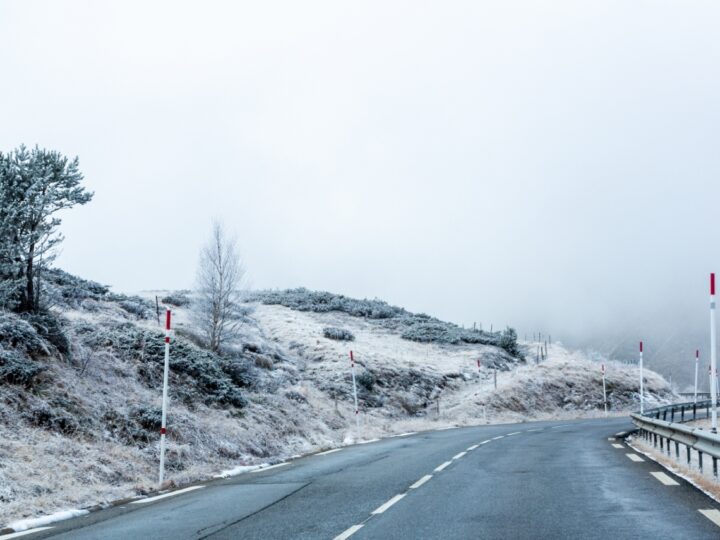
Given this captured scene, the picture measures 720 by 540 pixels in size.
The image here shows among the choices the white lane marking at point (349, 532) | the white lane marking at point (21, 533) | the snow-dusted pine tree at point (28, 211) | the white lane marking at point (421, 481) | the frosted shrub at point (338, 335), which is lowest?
the white lane marking at point (421, 481)

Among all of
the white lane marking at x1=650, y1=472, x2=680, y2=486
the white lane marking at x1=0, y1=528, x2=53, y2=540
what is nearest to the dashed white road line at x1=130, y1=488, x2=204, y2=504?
the white lane marking at x1=0, y1=528, x2=53, y2=540

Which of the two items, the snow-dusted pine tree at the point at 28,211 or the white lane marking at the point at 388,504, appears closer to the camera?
the white lane marking at the point at 388,504

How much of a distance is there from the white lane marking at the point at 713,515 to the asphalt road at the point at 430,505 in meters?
0.10

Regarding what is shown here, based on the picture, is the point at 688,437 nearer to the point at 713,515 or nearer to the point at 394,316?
the point at 713,515

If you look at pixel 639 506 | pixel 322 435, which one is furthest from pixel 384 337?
pixel 639 506

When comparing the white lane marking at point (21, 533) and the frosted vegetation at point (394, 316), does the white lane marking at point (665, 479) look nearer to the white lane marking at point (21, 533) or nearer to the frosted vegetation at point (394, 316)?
the white lane marking at point (21, 533)

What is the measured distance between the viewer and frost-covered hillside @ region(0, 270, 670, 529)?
12812 mm

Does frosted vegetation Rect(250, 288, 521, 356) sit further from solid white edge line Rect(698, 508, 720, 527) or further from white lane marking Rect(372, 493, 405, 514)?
solid white edge line Rect(698, 508, 720, 527)

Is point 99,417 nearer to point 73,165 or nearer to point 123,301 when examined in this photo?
point 73,165

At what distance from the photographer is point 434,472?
45.0 ft

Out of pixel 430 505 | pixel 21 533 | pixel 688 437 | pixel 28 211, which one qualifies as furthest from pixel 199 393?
pixel 688 437

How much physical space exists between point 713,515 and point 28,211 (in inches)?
667

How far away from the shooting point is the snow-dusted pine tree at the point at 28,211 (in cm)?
1772

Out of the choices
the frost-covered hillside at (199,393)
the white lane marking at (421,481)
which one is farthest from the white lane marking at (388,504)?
the frost-covered hillside at (199,393)
